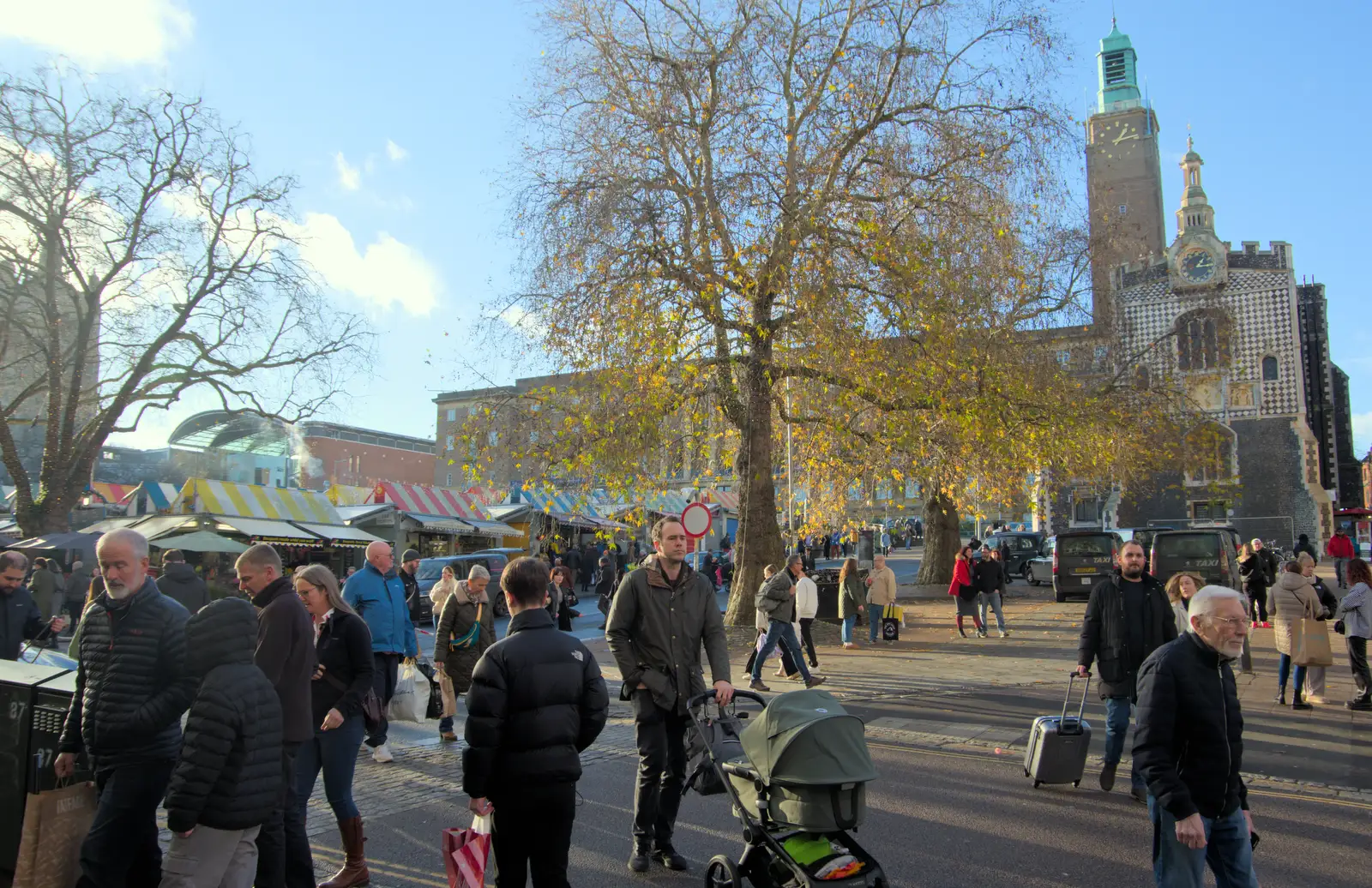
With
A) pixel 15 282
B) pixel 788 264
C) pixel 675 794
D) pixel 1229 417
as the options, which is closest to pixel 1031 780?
pixel 675 794

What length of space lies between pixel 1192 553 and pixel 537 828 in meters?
21.5

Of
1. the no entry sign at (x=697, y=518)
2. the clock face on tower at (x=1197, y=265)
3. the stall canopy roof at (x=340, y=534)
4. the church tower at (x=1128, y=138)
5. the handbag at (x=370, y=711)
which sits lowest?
the handbag at (x=370, y=711)

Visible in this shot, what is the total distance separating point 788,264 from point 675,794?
11.7m

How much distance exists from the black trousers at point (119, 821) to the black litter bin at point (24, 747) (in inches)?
22.6

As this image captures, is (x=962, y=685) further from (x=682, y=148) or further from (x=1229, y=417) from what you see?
(x=1229, y=417)

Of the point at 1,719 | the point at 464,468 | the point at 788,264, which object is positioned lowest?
the point at 1,719

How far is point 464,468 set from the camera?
16.5m

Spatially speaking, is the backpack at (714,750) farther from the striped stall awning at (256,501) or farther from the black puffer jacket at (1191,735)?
the striped stall awning at (256,501)

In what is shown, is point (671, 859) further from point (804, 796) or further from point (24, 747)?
point (24, 747)

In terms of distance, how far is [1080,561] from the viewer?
25859mm

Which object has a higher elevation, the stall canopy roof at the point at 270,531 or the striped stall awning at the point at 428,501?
the striped stall awning at the point at 428,501

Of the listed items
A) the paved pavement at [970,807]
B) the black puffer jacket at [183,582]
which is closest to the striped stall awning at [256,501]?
the paved pavement at [970,807]

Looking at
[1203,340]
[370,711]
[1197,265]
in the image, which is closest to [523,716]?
[370,711]

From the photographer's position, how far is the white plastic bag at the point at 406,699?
8.60m
